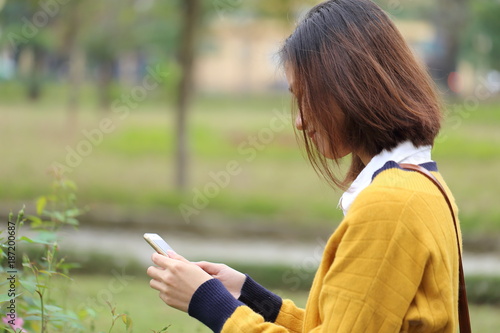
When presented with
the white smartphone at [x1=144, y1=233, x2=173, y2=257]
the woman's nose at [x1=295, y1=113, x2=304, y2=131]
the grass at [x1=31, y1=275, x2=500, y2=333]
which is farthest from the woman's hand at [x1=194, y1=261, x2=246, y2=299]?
the grass at [x1=31, y1=275, x2=500, y2=333]

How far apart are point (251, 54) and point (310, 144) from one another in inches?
1252

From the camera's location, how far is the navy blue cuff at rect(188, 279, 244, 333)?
1545 mm

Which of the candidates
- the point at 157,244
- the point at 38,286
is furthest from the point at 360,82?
the point at 38,286

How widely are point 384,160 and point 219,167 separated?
1119 cm

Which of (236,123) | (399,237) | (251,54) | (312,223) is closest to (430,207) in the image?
(399,237)

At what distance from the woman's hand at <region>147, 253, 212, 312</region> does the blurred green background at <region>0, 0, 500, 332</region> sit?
53 cm

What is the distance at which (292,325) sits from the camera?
191 centimetres

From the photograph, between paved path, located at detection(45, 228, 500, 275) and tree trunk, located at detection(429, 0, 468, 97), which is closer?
paved path, located at detection(45, 228, 500, 275)

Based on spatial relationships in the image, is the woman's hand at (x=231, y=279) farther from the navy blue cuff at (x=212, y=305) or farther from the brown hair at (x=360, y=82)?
the brown hair at (x=360, y=82)

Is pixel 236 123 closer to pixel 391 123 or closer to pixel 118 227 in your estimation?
pixel 118 227

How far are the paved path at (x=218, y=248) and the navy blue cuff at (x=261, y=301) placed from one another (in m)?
5.01

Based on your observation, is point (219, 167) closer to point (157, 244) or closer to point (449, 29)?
point (449, 29)

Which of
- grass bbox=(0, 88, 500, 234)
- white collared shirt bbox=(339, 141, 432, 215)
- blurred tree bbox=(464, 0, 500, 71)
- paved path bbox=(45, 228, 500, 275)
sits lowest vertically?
paved path bbox=(45, 228, 500, 275)

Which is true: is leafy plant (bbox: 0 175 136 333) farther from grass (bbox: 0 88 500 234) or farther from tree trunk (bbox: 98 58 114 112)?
tree trunk (bbox: 98 58 114 112)
